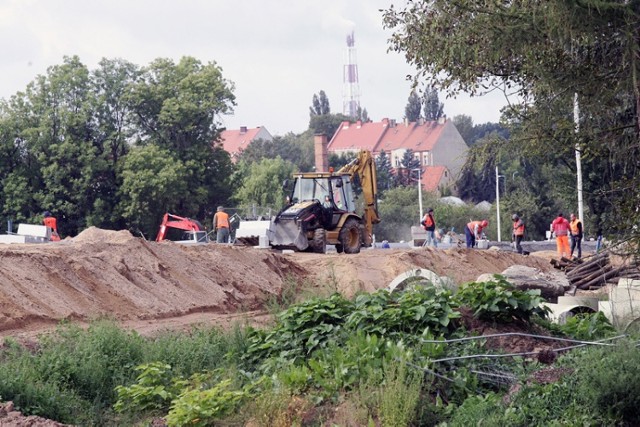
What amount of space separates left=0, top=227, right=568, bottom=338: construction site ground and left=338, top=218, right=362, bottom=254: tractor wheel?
19.8 ft

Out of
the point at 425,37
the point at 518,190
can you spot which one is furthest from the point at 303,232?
the point at 518,190

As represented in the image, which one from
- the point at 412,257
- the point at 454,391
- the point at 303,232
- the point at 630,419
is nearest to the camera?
the point at 630,419

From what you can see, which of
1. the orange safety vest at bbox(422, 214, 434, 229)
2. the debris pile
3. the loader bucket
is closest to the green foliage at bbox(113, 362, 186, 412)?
the debris pile

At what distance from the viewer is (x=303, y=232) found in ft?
102

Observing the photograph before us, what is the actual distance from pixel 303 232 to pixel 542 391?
22132mm

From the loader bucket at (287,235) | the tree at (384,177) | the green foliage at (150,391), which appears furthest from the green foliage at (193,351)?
the tree at (384,177)

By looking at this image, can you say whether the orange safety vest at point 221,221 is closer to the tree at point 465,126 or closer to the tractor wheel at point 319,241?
the tractor wheel at point 319,241

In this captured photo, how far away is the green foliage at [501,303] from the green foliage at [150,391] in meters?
3.35

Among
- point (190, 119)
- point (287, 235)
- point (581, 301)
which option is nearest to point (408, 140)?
point (190, 119)

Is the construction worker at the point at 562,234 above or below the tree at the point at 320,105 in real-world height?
below

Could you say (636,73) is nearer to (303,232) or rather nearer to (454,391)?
(454,391)

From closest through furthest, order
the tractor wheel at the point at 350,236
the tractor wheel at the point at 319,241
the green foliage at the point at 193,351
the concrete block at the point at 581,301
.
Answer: the green foliage at the point at 193,351 → the concrete block at the point at 581,301 → the tractor wheel at the point at 319,241 → the tractor wheel at the point at 350,236

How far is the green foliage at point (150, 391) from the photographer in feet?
34.9

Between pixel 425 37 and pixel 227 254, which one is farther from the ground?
pixel 425 37
